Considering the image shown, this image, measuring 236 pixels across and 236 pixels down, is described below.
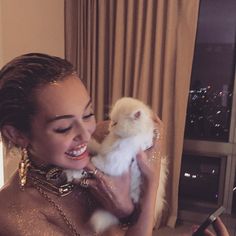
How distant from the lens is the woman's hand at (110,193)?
880 millimetres

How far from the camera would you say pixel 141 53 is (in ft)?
8.35

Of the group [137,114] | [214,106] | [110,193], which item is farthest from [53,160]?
[214,106]

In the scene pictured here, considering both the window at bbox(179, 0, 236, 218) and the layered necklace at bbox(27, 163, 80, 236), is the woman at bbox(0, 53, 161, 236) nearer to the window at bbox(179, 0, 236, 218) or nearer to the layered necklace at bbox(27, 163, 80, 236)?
the layered necklace at bbox(27, 163, 80, 236)

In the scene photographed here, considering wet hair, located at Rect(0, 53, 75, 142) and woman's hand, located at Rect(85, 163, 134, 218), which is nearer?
wet hair, located at Rect(0, 53, 75, 142)

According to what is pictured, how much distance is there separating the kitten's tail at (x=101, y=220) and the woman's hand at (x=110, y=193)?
17mm

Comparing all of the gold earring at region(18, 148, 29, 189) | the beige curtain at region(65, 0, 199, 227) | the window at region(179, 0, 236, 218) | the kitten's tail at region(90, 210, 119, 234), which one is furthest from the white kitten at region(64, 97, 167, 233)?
the window at region(179, 0, 236, 218)

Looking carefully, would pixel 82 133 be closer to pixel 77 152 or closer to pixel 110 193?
pixel 77 152

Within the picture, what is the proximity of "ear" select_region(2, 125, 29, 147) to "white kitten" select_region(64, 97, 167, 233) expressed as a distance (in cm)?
15

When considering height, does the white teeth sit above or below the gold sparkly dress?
above

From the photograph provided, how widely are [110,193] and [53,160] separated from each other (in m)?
0.18

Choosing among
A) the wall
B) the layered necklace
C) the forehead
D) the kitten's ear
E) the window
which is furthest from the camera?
the window

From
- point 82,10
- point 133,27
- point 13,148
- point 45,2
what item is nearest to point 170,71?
point 133,27

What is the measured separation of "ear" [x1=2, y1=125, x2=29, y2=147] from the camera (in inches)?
31.6

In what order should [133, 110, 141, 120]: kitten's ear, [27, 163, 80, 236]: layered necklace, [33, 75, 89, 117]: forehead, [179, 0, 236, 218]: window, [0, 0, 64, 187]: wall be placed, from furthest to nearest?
[179, 0, 236, 218]: window → [0, 0, 64, 187]: wall → [133, 110, 141, 120]: kitten's ear → [27, 163, 80, 236]: layered necklace → [33, 75, 89, 117]: forehead
